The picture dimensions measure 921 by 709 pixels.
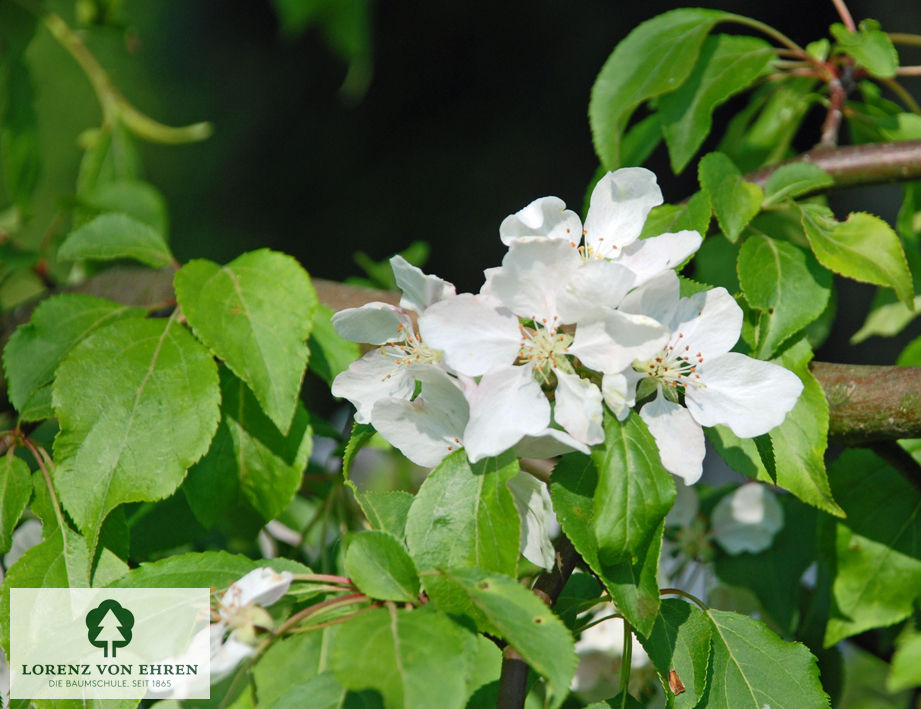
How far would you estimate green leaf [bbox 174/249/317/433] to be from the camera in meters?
0.74

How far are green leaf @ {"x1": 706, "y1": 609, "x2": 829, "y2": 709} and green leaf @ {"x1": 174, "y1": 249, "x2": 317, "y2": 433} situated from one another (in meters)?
0.38

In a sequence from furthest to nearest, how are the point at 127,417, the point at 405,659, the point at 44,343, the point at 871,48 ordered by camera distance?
the point at 871,48 → the point at 44,343 → the point at 127,417 → the point at 405,659

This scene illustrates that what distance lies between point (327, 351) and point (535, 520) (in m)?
0.33

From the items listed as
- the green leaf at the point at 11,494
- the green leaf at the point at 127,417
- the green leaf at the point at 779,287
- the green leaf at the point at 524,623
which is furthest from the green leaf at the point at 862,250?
the green leaf at the point at 11,494

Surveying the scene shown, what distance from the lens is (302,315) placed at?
783 mm

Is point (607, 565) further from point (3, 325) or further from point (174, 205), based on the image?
point (174, 205)

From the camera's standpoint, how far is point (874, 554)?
916mm

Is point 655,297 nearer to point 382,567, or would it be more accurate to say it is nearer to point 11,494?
point 382,567

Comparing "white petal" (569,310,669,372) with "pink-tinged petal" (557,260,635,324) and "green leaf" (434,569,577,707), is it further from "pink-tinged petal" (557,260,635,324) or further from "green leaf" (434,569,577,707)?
"green leaf" (434,569,577,707)

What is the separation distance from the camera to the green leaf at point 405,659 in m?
0.50

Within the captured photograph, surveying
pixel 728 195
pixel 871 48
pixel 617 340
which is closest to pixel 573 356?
pixel 617 340

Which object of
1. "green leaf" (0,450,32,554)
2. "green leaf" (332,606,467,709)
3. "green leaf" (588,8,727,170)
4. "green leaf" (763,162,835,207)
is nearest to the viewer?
"green leaf" (332,606,467,709)

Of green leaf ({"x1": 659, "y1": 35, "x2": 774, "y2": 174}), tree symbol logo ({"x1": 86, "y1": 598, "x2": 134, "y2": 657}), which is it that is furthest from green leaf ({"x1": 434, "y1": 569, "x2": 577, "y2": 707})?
green leaf ({"x1": 659, "y1": 35, "x2": 774, "y2": 174})

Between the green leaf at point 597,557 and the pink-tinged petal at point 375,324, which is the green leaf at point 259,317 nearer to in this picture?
the pink-tinged petal at point 375,324
